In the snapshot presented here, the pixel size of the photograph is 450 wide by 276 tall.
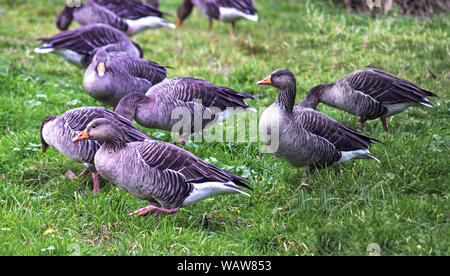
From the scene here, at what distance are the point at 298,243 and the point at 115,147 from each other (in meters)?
1.95

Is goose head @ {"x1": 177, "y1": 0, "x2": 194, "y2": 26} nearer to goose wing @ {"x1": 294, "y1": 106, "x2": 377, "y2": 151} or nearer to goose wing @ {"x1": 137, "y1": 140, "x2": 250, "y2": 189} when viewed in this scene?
goose wing @ {"x1": 294, "y1": 106, "x2": 377, "y2": 151}

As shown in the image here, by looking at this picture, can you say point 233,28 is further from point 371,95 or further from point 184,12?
point 371,95

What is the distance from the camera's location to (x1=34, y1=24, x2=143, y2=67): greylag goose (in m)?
8.31

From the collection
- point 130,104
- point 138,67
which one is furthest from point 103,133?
point 138,67

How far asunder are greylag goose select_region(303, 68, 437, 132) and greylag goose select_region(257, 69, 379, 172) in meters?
1.10

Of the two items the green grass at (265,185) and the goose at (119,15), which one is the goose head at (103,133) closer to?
the green grass at (265,185)

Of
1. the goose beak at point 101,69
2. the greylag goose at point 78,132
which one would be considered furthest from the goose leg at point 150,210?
the goose beak at point 101,69

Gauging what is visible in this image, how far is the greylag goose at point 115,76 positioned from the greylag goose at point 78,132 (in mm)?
1531

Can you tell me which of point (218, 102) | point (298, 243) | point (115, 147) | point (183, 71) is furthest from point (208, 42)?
point (298, 243)

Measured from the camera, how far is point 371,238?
4.12 m

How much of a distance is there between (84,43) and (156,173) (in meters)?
4.45

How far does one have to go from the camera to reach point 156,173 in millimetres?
4711

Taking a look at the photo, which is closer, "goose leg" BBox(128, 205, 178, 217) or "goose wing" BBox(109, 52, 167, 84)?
"goose leg" BBox(128, 205, 178, 217)

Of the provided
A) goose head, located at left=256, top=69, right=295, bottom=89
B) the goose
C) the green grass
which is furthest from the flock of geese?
the goose
